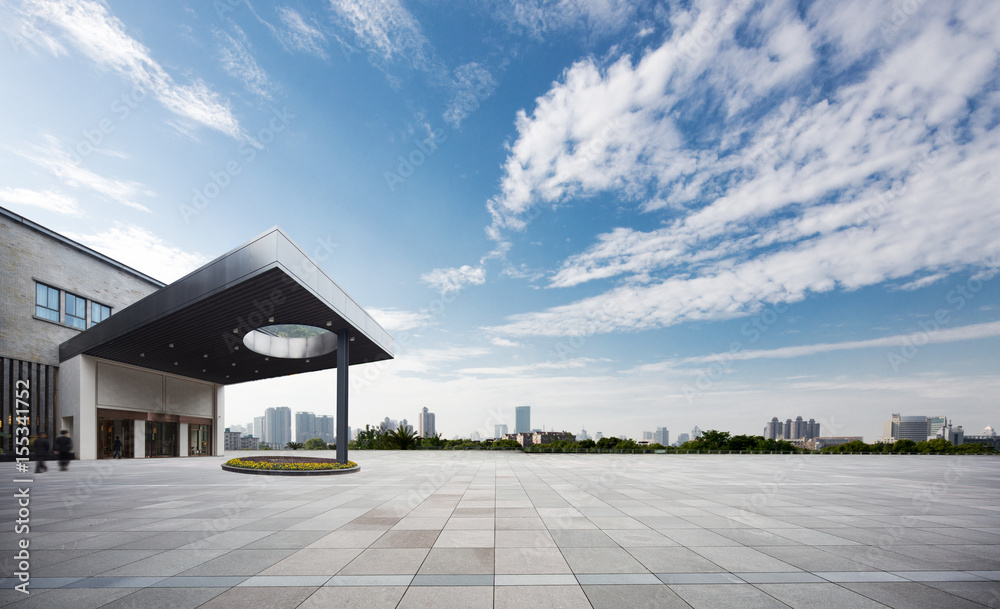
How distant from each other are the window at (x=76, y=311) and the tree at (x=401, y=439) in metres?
25.3

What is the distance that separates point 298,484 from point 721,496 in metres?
13.2

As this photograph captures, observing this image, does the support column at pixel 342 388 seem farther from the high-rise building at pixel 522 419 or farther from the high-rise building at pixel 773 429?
the high-rise building at pixel 773 429

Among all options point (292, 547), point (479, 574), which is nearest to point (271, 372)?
point (292, 547)

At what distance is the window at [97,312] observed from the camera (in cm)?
3139

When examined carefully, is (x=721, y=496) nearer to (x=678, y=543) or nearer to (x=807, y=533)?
(x=807, y=533)

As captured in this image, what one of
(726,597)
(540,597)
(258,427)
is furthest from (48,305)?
(258,427)

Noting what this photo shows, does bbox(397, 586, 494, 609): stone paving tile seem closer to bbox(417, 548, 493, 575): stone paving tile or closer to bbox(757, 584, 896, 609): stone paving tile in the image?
bbox(417, 548, 493, 575): stone paving tile

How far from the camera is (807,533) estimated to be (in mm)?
8008

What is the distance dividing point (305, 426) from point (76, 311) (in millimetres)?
127794

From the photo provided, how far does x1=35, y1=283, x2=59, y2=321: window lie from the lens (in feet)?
89.6

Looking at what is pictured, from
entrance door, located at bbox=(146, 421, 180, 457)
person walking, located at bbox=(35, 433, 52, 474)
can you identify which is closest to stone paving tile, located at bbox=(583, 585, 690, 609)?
person walking, located at bbox=(35, 433, 52, 474)

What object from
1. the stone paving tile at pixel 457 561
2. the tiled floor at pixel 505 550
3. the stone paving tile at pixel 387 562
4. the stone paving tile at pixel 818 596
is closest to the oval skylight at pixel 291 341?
the tiled floor at pixel 505 550

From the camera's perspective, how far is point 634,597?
4996 mm

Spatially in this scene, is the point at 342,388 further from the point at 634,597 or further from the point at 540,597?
the point at 634,597
